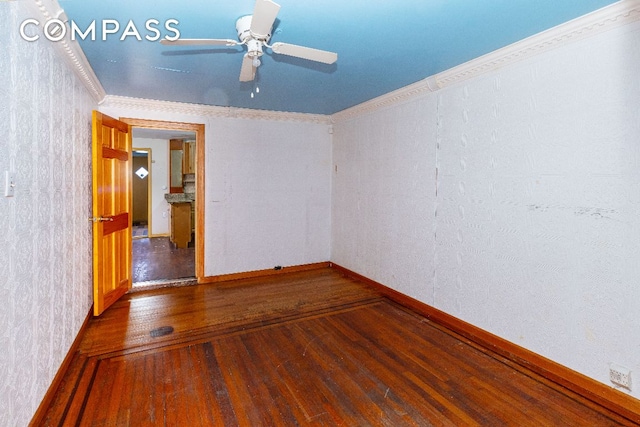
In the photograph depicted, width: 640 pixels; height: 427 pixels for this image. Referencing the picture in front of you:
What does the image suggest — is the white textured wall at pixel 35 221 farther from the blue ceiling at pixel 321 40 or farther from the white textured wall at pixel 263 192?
the white textured wall at pixel 263 192

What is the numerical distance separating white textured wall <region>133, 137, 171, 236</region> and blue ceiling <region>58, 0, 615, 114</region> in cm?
451

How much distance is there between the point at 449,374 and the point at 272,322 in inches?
65.5

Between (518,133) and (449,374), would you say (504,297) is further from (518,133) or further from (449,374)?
(518,133)

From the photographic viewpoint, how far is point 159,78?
3355 millimetres

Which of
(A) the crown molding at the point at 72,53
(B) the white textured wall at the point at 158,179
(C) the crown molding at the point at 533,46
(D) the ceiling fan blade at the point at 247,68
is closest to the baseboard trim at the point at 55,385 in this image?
(A) the crown molding at the point at 72,53

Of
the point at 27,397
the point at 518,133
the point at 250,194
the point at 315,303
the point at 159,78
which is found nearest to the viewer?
the point at 27,397

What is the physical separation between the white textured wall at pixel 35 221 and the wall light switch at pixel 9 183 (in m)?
0.03

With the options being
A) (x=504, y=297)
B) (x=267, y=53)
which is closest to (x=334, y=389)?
(x=504, y=297)

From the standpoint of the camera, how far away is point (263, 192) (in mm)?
4961

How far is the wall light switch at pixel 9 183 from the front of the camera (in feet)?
5.01

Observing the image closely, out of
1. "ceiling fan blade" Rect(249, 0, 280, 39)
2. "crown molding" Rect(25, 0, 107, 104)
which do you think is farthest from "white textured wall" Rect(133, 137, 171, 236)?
"ceiling fan blade" Rect(249, 0, 280, 39)

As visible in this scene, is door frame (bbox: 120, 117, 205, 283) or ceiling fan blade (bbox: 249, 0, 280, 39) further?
door frame (bbox: 120, 117, 205, 283)

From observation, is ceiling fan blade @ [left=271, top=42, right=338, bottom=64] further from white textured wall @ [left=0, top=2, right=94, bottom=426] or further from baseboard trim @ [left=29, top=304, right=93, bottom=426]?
baseboard trim @ [left=29, top=304, right=93, bottom=426]

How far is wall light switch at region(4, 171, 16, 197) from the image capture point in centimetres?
153
